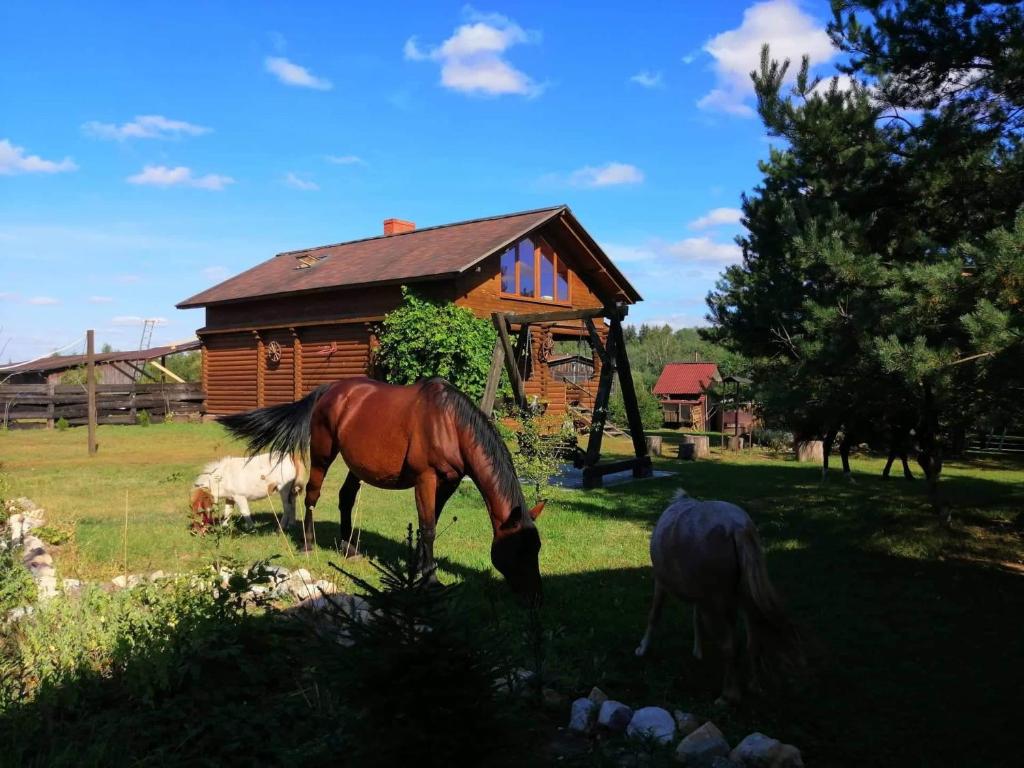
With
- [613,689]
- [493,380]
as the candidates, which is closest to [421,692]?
[613,689]

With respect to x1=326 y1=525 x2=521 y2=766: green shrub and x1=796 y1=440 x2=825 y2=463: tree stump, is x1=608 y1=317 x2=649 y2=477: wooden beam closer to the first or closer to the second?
x1=796 y1=440 x2=825 y2=463: tree stump

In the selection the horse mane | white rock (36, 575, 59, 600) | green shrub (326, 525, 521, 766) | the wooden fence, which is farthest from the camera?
the wooden fence

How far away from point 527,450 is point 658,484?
3.65 metres

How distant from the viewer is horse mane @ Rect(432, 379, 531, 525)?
5.84 m

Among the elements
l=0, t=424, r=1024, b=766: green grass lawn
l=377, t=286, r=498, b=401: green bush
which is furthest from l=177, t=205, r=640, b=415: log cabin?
l=0, t=424, r=1024, b=766: green grass lawn

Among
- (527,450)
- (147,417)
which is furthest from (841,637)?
(147,417)

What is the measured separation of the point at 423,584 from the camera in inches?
98.7

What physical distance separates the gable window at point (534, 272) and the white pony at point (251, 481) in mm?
12926

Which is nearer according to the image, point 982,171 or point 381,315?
point 982,171

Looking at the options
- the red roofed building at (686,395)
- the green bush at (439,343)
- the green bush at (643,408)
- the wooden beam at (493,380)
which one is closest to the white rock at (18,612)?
the wooden beam at (493,380)

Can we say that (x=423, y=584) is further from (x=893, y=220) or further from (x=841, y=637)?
(x=893, y=220)

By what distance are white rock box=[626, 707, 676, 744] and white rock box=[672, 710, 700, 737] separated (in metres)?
0.06

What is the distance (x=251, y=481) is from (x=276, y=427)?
140cm

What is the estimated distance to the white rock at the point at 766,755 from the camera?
3236 millimetres
